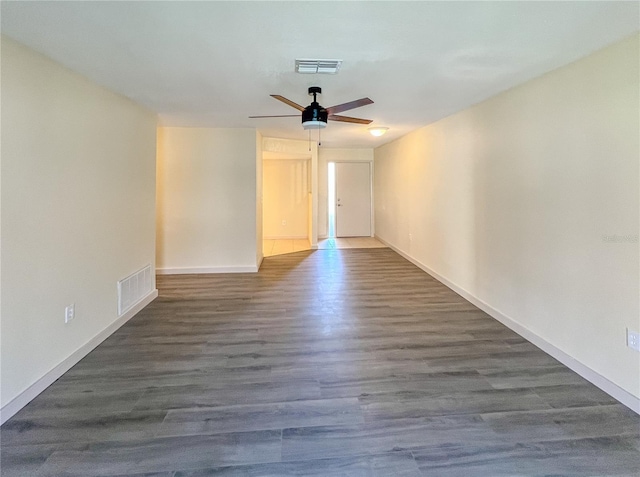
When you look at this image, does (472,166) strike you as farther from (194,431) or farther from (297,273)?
(194,431)

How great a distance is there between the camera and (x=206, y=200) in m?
5.31

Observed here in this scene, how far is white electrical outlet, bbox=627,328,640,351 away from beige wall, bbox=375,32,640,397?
4 centimetres

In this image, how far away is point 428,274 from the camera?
529 cm

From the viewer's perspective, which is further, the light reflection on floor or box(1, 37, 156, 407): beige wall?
the light reflection on floor

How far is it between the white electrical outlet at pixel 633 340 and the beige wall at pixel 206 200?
14.4 ft

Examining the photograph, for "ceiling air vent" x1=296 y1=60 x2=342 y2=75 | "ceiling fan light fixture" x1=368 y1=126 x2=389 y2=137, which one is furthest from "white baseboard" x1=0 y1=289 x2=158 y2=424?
"ceiling fan light fixture" x1=368 y1=126 x2=389 y2=137

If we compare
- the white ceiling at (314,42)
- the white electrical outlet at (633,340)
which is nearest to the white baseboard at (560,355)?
the white electrical outlet at (633,340)

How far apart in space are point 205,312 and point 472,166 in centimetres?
329

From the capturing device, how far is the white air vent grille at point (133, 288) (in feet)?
11.1

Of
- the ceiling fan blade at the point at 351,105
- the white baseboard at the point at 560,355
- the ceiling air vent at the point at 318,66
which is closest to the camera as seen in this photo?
the white baseboard at the point at 560,355

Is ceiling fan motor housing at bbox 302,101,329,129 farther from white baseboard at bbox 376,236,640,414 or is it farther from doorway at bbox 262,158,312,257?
doorway at bbox 262,158,312,257

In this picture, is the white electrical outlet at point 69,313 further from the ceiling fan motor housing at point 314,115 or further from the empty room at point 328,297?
the ceiling fan motor housing at point 314,115

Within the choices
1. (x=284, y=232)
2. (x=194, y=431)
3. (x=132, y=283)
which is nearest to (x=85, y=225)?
(x=132, y=283)

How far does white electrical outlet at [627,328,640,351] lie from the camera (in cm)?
206
